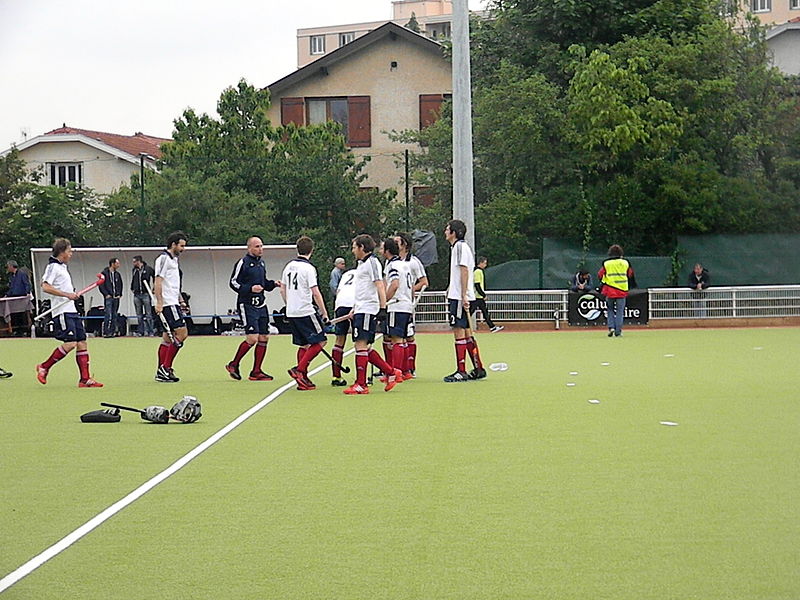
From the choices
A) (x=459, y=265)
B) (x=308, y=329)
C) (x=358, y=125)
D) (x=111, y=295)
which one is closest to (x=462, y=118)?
(x=111, y=295)

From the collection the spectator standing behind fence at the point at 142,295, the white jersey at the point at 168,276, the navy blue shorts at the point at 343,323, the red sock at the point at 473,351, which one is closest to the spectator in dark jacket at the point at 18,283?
the spectator standing behind fence at the point at 142,295

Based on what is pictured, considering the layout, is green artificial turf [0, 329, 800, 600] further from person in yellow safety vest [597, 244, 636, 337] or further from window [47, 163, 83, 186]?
window [47, 163, 83, 186]

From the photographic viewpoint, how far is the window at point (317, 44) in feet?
392

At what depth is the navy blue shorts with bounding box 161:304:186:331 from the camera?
15992mm

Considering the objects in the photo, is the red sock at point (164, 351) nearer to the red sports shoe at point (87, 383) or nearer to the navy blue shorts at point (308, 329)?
the red sports shoe at point (87, 383)

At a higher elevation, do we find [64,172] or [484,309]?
[64,172]

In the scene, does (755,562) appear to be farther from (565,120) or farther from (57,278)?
(565,120)

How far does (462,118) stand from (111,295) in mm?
9546

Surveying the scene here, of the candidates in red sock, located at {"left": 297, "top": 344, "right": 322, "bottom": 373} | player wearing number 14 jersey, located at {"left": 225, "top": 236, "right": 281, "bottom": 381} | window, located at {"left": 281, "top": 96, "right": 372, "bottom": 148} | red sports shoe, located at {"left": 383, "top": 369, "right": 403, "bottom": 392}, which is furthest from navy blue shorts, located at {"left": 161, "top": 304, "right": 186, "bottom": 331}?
window, located at {"left": 281, "top": 96, "right": 372, "bottom": 148}

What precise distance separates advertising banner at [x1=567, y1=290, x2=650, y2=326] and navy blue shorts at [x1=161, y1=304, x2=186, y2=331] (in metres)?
15.2

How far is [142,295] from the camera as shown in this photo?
29.3 meters

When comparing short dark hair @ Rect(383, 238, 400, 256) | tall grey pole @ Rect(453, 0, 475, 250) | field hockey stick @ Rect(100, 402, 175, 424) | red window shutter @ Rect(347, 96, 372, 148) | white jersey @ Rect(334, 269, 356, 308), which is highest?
red window shutter @ Rect(347, 96, 372, 148)

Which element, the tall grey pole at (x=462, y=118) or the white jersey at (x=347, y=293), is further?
the tall grey pole at (x=462, y=118)

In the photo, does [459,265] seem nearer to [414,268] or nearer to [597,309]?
[414,268]
